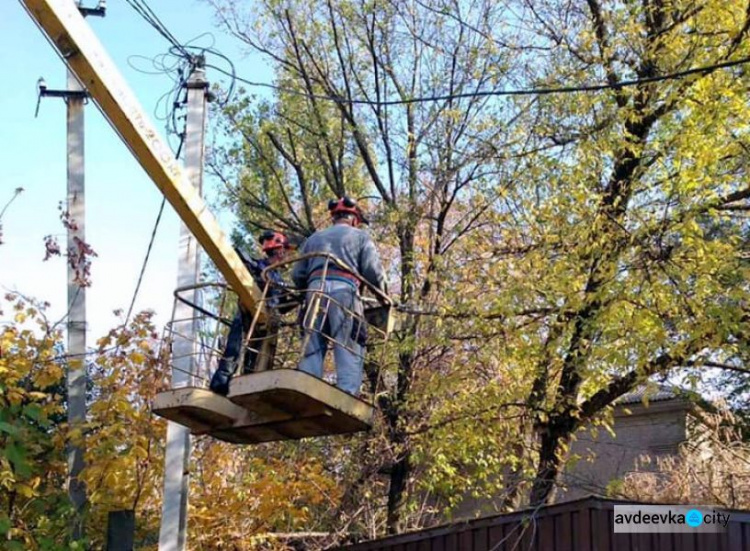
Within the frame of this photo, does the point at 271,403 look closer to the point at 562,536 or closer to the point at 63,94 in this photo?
the point at 562,536

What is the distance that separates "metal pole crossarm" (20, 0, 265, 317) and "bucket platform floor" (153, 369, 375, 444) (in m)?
1.06

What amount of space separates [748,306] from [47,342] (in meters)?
7.48

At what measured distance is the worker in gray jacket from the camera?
7.59 metres

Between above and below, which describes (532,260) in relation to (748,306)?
above

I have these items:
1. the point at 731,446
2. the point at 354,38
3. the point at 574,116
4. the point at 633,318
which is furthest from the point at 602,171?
the point at 354,38

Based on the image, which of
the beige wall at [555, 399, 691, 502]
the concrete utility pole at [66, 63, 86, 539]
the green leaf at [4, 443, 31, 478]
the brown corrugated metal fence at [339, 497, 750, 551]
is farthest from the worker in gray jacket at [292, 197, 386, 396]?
the beige wall at [555, 399, 691, 502]

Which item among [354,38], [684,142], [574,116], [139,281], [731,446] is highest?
[354,38]

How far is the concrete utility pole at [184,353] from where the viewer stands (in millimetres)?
8789

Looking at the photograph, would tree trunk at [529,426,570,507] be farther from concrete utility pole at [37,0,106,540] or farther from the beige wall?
the beige wall

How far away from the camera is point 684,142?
10719 millimetres

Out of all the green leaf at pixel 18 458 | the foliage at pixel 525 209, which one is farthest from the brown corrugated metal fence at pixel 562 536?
the green leaf at pixel 18 458

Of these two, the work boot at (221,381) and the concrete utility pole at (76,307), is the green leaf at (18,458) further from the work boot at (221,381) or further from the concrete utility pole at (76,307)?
the work boot at (221,381)

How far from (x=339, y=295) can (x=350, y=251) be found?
431mm

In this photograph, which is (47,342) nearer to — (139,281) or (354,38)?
(139,281)
